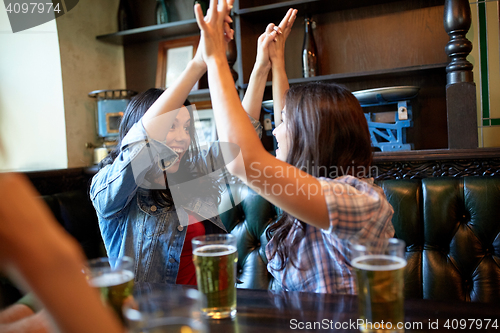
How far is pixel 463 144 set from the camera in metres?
1.57

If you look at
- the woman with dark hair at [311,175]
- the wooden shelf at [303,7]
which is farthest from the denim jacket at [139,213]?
the wooden shelf at [303,7]

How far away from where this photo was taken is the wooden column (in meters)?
1.56

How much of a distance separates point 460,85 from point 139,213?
1365 mm

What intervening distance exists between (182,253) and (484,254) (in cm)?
106

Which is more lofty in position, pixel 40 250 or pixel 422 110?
pixel 422 110

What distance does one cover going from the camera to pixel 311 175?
2.87 ft

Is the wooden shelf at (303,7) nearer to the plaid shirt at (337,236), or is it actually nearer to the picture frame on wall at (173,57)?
the picture frame on wall at (173,57)

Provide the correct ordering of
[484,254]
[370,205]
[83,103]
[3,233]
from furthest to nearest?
[83,103] → [484,254] → [370,205] → [3,233]

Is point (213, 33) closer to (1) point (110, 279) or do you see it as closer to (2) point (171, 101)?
(2) point (171, 101)

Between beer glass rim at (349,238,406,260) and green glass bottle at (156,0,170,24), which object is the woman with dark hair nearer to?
beer glass rim at (349,238,406,260)

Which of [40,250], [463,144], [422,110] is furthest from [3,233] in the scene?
[422,110]

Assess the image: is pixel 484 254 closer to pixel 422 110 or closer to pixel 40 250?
pixel 422 110

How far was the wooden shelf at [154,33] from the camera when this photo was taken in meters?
2.36

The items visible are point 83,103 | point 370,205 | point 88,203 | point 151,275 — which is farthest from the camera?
point 83,103
